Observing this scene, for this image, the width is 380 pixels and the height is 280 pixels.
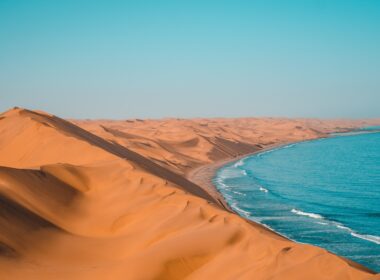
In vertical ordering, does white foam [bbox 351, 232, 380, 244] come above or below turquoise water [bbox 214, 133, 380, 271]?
above

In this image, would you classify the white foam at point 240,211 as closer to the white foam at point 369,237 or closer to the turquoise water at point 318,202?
the turquoise water at point 318,202

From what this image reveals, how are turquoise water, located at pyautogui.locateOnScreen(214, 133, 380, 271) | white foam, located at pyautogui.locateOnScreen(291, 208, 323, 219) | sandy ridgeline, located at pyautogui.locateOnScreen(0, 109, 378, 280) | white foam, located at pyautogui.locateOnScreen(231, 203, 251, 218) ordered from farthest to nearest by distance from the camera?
white foam, located at pyautogui.locateOnScreen(231, 203, 251, 218)
white foam, located at pyautogui.locateOnScreen(291, 208, 323, 219)
turquoise water, located at pyautogui.locateOnScreen(214, 133, 380, 271)
sandy ridgeline, located at pyautogui.locateOnScreen(0, 109, 378, 280)

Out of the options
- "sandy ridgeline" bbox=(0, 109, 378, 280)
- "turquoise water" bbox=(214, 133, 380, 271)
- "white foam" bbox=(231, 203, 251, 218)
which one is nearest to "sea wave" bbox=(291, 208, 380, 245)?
"turquoise water" bbox=(214, 133, 380, 271)

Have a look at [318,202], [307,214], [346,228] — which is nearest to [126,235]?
[346,228]

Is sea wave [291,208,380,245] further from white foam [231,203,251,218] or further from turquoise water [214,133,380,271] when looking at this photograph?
white foam [231,203,251,218]

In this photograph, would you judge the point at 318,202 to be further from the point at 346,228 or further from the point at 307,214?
the point at 346,228

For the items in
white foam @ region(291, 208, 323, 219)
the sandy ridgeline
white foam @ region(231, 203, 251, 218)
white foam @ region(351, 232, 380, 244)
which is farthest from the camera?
white foam @ region(231, 203, 251, 218)

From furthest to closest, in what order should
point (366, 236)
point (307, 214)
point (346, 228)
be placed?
point (307, 214) → point (346, 228) → point (366, 236)

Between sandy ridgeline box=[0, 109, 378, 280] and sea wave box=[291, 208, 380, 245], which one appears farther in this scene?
sea wave box=[291, 208, 380, 245]

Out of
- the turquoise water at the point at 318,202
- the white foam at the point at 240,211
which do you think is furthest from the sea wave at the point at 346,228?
the white foam at the point at 240,211
